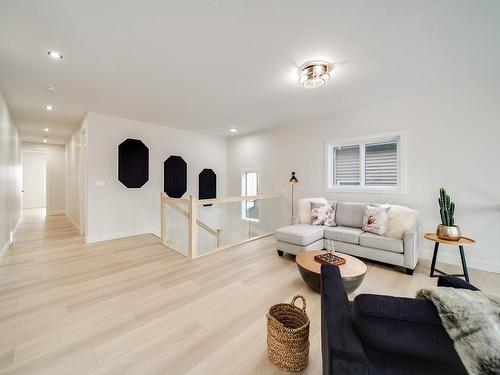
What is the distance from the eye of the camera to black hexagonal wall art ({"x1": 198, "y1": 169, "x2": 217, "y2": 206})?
6.22 m

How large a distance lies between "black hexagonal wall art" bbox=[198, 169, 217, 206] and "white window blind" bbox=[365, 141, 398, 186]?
4.09 m

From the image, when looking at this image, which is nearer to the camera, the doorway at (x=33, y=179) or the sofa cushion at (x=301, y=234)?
the sofa cushion at (x=301, y=234)

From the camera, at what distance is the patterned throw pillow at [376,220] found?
326 centimetres

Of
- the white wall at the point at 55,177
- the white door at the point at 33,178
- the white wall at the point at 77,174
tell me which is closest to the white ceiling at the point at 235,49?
the white wall at the point at 77,174

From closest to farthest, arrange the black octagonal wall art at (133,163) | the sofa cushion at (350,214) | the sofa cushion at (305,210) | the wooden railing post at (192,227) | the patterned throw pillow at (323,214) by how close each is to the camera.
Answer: the wooden railing post at (192,227) → the sofa cushion at (350,214) → the patterned throw pillow at (323,214) → the sofa cushion at (305,210) → the black octagonal wall art at (133,163)

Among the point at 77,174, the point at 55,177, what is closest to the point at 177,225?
the point at 77,174

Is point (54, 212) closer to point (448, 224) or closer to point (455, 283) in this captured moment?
point (455, 283)

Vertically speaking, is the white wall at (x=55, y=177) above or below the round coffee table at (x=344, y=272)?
above

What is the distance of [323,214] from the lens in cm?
→ 395

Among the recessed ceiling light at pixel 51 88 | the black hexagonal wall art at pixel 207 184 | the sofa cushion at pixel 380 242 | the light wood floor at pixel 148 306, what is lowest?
the light wood floor at pixel 148 306

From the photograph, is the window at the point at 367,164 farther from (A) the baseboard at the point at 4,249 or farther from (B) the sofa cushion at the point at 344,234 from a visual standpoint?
(A) the baseboard at the point at 4,249

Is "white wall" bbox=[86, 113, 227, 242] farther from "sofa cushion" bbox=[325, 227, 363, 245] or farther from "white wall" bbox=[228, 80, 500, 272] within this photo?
"sofa cushion" bbox=[325, 227, 363, 245]

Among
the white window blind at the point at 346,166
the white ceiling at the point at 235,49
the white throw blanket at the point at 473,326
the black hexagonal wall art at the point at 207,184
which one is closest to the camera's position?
the white throw blanket at the point at 473,326

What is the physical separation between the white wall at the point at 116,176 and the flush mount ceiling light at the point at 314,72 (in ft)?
12.7
